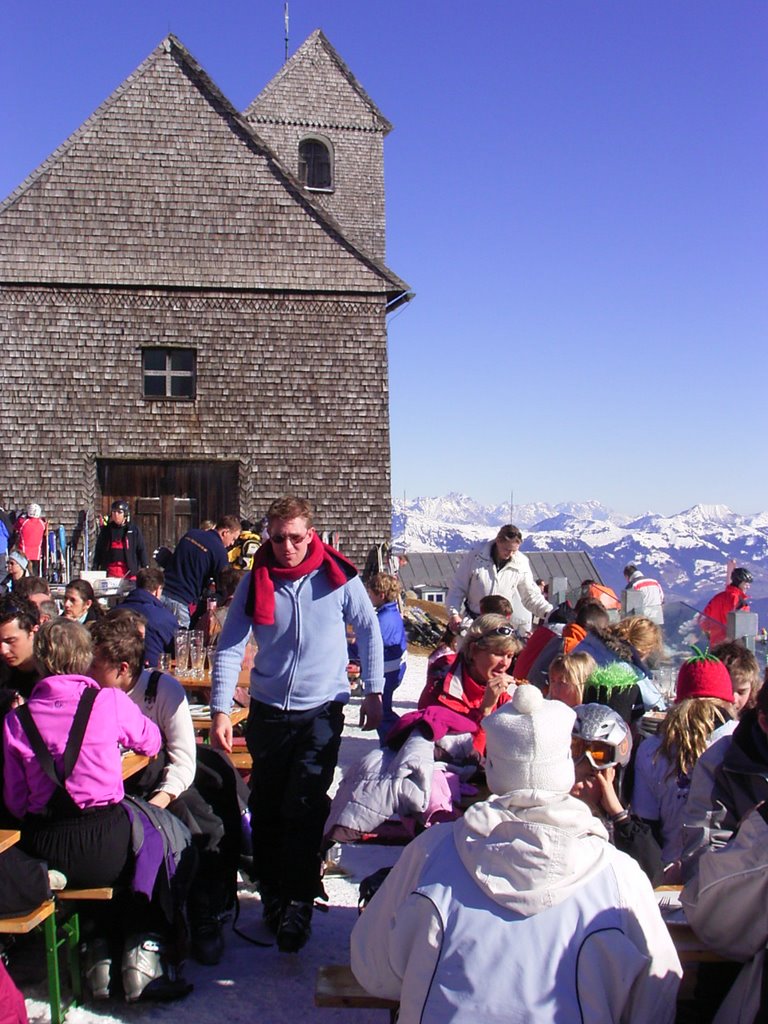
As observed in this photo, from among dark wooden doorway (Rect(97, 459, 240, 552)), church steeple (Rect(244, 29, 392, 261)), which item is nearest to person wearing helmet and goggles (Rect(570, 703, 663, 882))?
dark wooden doorway (Rect(97, 459, 240, 552))

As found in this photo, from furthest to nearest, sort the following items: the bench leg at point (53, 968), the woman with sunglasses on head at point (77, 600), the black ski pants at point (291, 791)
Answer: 1. the woman with sunglasses on head at point (77, 600)
2. the black ski pants at point (291, 791)
3. the bench leg at point (53, 968)

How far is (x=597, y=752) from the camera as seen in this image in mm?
4043

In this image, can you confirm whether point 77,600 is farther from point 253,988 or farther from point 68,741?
point 253,988

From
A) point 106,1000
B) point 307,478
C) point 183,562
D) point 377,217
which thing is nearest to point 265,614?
point 106,1000

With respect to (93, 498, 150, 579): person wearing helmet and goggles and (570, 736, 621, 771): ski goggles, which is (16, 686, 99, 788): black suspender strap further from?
(93, 498, 150, 579): person wearing helmet and goggles

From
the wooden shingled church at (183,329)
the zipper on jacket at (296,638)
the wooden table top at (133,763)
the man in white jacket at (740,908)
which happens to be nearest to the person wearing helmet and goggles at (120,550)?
the wooden shingled church at (183,329)

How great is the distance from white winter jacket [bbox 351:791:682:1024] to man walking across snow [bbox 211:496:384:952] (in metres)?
2.21

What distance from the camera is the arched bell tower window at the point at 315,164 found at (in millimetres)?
27844

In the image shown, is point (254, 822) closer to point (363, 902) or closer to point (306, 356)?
point (363, 902)

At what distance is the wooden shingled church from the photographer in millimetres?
17344

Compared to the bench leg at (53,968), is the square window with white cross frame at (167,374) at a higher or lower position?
higher

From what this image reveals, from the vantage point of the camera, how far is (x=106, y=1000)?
3.97m

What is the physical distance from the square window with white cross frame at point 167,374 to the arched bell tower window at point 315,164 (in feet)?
38.8

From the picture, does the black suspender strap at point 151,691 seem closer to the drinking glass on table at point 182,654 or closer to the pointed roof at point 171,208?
the drinking glass on table at point 182,654
